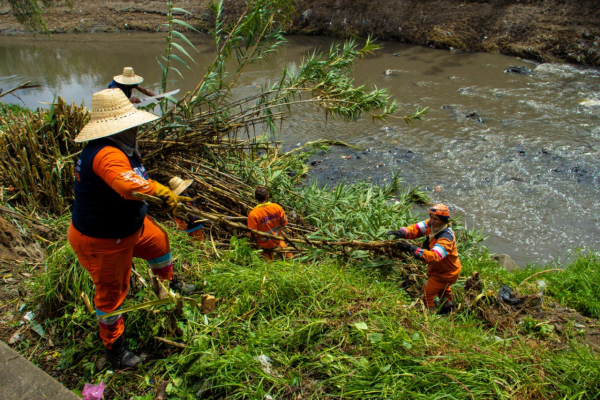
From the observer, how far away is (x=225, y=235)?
438 cm

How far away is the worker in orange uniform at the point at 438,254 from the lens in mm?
3365

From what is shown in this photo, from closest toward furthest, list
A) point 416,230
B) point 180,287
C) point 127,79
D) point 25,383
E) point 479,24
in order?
point 25,383, point 180,287, point 416,230, point 127,79, point 479,24

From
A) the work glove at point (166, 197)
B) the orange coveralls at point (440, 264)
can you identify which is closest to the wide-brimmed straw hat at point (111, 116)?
the work glove at point (166, 197)

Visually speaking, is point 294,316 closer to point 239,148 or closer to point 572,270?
point 239,148

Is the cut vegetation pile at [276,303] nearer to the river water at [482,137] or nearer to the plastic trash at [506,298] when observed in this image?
A: the plastic trash at [506,298]

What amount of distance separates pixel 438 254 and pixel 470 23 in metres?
11.7

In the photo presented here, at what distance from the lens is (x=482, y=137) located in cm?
768

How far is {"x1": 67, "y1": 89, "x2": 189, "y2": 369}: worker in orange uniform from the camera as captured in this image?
7.22 ft

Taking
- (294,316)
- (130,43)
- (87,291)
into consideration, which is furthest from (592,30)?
(130,43)

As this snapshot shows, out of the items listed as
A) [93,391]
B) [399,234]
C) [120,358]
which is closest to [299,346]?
[120,358]

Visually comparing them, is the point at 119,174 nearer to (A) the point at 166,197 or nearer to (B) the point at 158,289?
(A) the point at 166,197

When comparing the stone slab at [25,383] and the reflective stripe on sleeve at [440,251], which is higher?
the stone slab at [25,383]

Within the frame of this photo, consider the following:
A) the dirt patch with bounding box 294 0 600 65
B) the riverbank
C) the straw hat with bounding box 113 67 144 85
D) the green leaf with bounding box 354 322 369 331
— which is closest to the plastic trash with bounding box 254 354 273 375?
the riverbank

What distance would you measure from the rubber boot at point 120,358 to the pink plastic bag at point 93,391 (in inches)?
6.0
